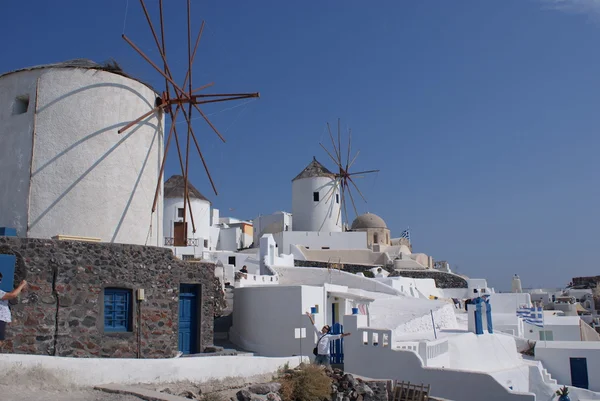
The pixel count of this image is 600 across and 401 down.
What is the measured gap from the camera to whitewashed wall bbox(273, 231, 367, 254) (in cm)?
3056

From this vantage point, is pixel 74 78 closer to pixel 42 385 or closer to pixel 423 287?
pixel 42 385

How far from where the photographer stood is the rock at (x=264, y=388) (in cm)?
Result: 780

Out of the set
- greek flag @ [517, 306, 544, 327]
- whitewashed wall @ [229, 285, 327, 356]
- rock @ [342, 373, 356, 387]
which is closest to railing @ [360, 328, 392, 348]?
whitewashed wall @ [229, 285, 327, 356]

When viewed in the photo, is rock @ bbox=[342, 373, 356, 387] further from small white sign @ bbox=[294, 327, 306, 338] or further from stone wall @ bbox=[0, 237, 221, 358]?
small white sign @ bbox=[294, 327, 306, 338]

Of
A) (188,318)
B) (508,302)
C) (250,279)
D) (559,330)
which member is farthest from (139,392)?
(508,302)

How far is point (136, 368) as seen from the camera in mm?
7387

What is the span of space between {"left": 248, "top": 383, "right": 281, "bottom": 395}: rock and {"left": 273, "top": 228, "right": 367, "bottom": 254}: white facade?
22223 mm

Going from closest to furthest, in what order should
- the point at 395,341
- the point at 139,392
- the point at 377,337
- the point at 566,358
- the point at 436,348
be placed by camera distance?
the point at 139,392 → the point at 377,337 → the point at 395,341 → the point at 436,348 → the point at 566,358

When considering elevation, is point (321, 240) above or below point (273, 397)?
above

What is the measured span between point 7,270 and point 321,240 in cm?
2286

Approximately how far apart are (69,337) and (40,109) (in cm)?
443

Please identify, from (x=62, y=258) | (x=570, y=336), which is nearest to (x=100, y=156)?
(x=62, y=258)

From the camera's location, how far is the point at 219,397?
23.8 ft

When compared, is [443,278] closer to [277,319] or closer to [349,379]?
[277,319]
